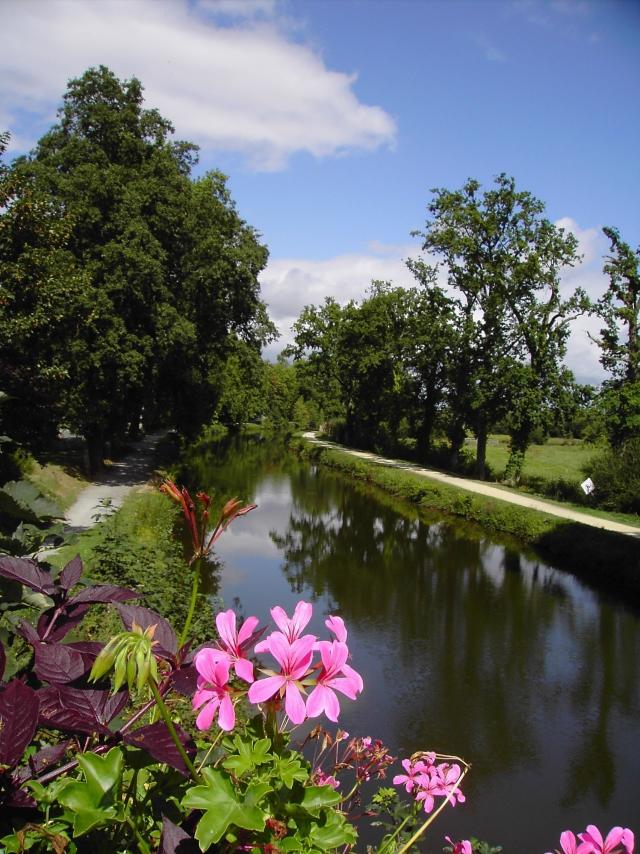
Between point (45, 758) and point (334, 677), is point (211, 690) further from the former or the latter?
point (45, 758)

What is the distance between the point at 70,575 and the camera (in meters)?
1.43

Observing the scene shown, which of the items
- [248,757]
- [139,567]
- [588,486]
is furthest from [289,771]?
[588,486]

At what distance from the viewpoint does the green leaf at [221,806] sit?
2.83ft

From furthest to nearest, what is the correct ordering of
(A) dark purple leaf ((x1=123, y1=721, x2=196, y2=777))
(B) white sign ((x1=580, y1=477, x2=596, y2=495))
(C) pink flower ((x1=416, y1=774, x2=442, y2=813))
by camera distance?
(B) white sign ((x1=580, y1=477, x2=596, y2=495)), (C) pink flower ((x1=416, y1=774, x2=442, y2=813)), (A) dark purple leaf ((x1=123, y1=721, x2=196, y2=777))

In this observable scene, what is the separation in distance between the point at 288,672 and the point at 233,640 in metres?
0.13

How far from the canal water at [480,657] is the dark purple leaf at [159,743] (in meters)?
2.58

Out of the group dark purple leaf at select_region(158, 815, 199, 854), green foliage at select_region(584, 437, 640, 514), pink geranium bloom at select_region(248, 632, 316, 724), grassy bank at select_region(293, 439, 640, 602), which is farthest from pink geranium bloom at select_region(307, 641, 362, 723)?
green foliage at select_region(584, 437, 640, 514)

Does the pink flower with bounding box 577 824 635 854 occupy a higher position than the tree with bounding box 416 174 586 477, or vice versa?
the tree with bounding box 416 174 586 477

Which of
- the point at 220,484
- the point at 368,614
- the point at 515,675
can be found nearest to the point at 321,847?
the point at 515,675

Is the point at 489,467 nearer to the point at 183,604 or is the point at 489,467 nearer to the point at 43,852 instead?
the point at 183,604

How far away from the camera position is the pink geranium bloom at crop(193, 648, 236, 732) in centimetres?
102

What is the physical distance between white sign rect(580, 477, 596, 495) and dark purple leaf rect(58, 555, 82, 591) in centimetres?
2262

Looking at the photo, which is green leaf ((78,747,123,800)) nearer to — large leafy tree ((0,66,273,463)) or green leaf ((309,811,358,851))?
green leaf ((309,811,358,851))

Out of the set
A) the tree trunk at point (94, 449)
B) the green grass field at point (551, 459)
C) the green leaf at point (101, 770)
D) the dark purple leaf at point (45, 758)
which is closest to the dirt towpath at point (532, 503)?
the green grass field at point (551, 459)
